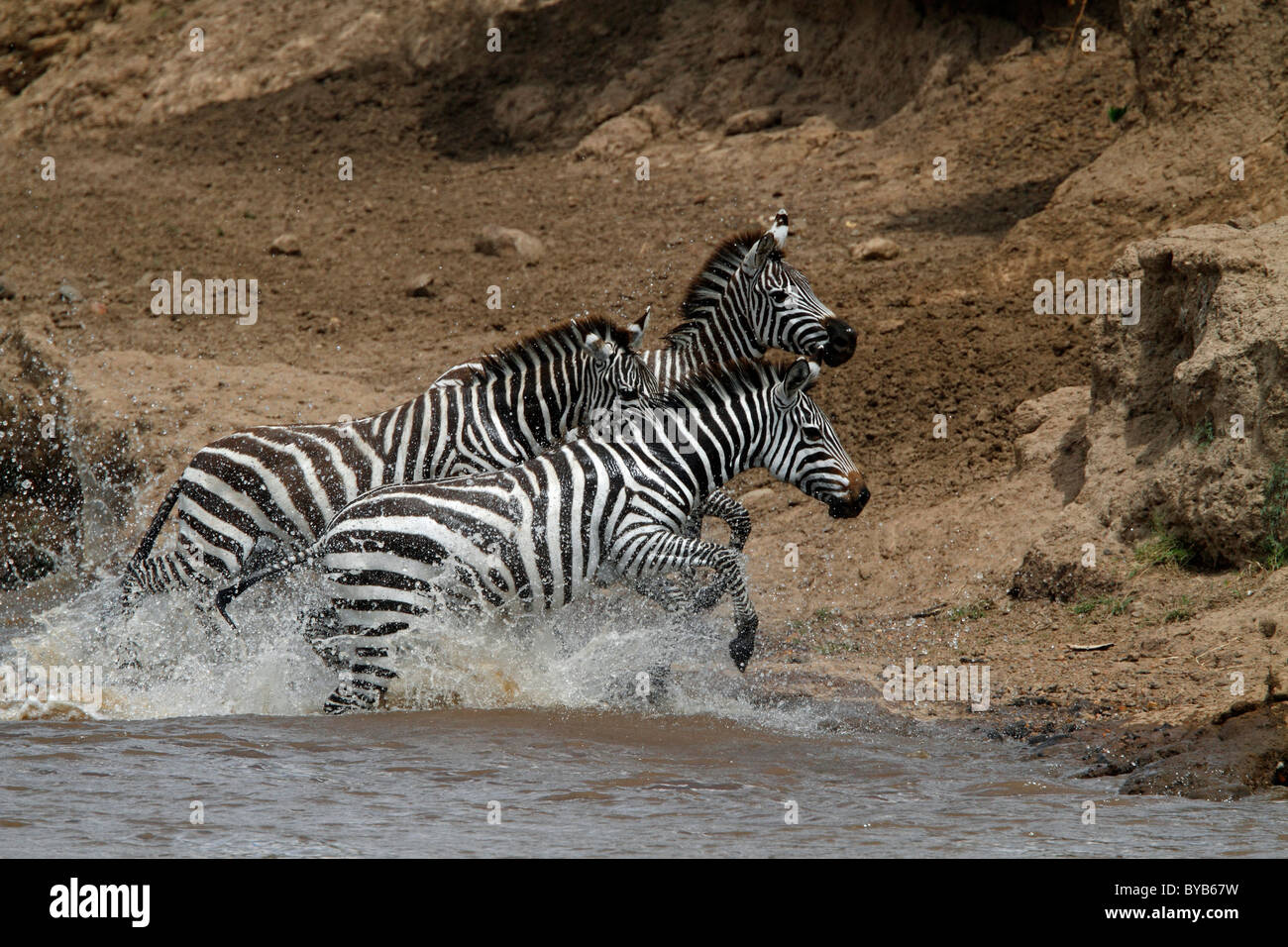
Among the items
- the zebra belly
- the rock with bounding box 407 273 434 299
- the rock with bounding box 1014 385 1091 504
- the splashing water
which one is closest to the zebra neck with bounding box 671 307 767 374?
the rock with bounding box 1014 385 1091 504

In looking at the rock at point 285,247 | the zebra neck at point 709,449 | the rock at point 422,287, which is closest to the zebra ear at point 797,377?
the zebra neck at point 709,449

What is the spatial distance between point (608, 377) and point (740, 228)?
656 centimetres

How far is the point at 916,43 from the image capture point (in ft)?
51.2

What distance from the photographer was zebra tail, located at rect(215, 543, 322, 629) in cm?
695

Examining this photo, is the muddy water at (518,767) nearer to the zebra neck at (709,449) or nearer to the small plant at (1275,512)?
the zebra neck at (709,449)

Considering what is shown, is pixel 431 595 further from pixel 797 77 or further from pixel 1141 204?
pixel 797 77

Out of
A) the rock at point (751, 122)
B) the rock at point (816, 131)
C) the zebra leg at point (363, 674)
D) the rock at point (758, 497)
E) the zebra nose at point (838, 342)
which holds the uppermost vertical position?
the rock at point (751, 122)

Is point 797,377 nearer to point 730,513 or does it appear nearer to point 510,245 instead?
point 730,513

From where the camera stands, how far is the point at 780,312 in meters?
9.47

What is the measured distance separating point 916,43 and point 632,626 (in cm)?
1000

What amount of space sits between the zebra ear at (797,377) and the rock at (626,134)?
9466 mm

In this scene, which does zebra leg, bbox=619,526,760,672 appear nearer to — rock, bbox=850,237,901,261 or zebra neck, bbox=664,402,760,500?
zebra neck, bbox=664,402,760,500

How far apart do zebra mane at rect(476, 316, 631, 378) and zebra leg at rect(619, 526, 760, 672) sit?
1.57 metres

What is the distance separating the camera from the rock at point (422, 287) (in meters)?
13.8
